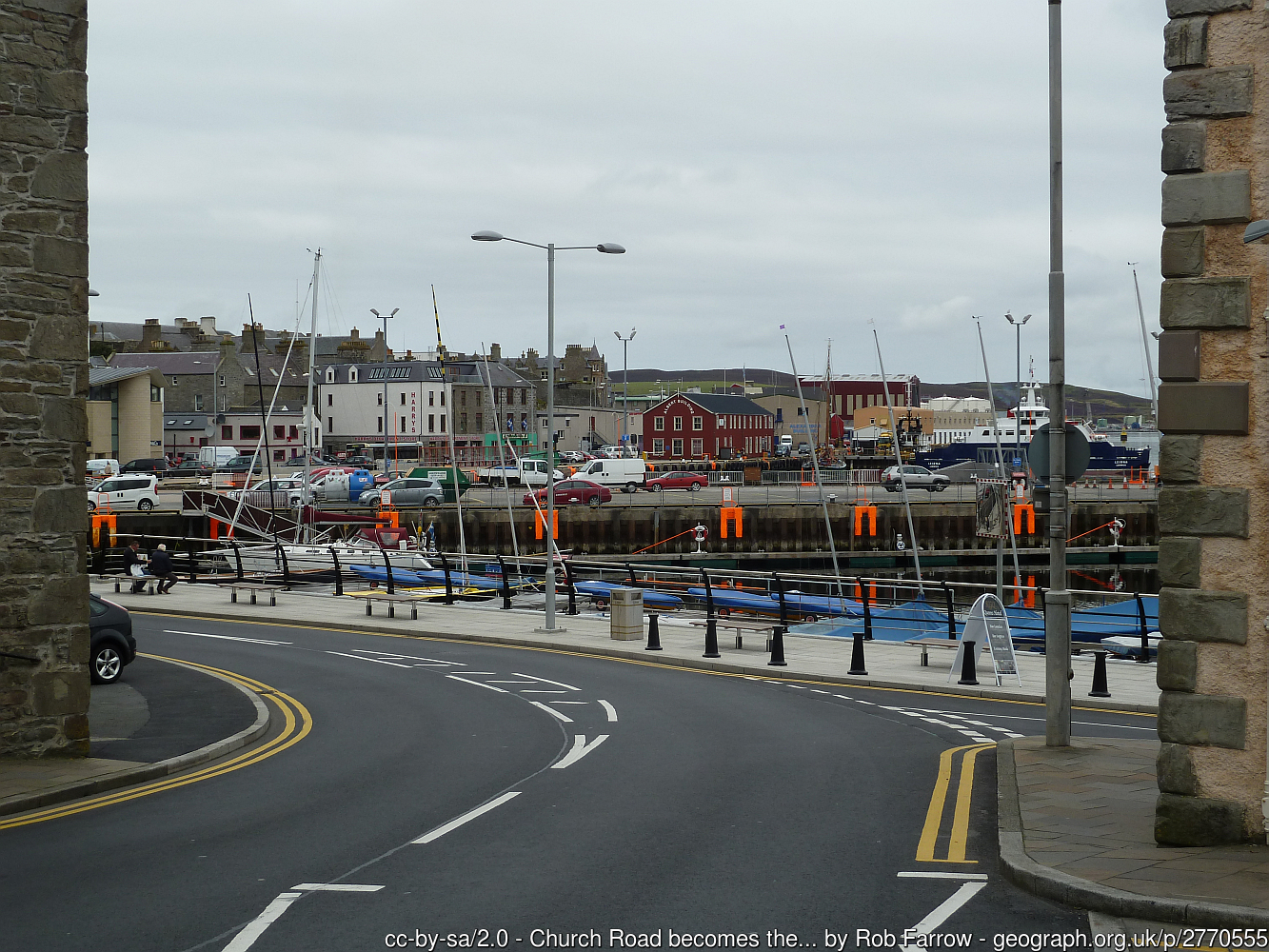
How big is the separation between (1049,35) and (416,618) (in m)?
21.1

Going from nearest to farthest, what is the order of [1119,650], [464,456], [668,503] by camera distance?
[1119,650]
[668,503]
[464,456]

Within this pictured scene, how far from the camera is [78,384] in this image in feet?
49.1

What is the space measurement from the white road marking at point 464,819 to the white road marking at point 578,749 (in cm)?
158

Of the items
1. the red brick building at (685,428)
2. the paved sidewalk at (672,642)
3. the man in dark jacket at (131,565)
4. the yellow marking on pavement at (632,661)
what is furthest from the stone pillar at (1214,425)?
the red brick building at (685,428)

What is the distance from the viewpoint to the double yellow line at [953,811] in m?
10.7

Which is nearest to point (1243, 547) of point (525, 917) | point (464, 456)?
point (525, 917)

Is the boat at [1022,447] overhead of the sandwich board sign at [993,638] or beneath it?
overhead

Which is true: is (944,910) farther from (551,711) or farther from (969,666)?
(969,666)

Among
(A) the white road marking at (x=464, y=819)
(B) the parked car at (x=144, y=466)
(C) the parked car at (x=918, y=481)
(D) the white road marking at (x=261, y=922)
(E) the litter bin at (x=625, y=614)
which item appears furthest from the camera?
(B) the parked car at (x=144, y=466)

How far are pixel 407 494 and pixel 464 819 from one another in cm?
5196

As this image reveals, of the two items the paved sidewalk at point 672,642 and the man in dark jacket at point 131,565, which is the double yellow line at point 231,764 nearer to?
the paved sidewalk at point 672,642

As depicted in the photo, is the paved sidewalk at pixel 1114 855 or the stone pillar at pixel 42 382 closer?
the paved sidewalk at pixel 1114 855

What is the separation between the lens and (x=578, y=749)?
15.8 m

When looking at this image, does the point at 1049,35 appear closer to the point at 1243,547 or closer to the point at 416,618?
the point at 1243,547
